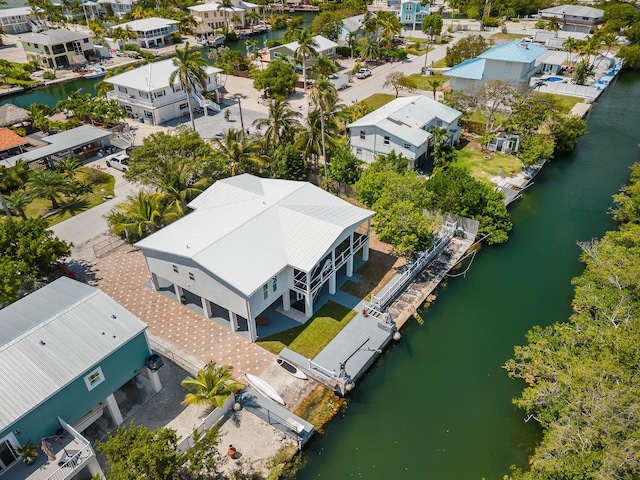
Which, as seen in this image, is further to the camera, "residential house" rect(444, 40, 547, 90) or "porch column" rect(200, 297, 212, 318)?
"residential house" rect(444, 40, 547, 90)

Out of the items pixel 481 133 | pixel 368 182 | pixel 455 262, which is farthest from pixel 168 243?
pixel 481 133

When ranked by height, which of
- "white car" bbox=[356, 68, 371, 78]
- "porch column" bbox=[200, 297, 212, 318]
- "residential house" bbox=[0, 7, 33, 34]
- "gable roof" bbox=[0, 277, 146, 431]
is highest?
"residential house" bbox=[0, 7, 33, 34]

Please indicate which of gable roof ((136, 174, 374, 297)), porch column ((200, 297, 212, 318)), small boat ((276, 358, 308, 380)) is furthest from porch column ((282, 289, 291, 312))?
porch column ((200, 297, 212, 318))

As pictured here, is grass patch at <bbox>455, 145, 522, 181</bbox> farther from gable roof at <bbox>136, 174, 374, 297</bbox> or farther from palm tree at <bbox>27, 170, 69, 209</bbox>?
palm tree at <bbox>27, 170, 69, 209</bbox>

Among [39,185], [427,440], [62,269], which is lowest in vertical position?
[427,440]

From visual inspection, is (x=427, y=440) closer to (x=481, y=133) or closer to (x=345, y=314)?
(x=345, y=314)

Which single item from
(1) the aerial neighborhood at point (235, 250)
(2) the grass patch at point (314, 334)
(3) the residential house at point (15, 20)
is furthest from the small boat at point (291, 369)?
(3) the residential house at point (15, 20)
